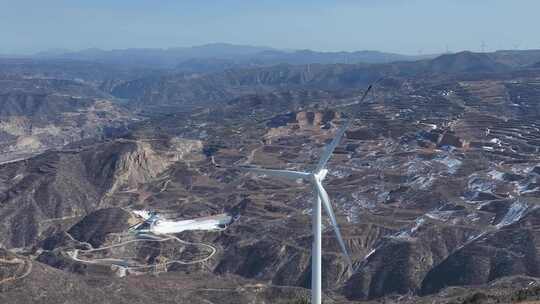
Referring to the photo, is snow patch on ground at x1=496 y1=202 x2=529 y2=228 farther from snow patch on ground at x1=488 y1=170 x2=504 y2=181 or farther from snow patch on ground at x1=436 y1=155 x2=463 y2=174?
snow patch on ground at x1=436 y1=155 x2=463 y2=174

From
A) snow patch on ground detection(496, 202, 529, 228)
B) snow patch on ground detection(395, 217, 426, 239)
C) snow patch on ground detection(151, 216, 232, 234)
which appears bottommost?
snow patch on ground detection(151, 216, 232, 234)

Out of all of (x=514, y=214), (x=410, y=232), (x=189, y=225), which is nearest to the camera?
(x=410, y=232)

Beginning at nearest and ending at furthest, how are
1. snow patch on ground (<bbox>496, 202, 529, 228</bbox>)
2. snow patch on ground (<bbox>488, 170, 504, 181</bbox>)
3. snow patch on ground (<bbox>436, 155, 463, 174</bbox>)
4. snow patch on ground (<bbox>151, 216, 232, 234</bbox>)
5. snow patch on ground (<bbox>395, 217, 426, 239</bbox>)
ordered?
snow patch on ground (<bbox>395, 217, 426, 239</bbox>), snow patch on ground (<bbox>496, 202, 529, 228</bbox>), snow patch on ground (<bbox>151, 216, 232, 234</bbox>), snow patch on ground (<bbox>488, 170, 504, 181</bbox>), snow patch on ground (<bbox>436, 155, 463, 174</bbox>)

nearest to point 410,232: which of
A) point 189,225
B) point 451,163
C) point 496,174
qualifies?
point 496,174

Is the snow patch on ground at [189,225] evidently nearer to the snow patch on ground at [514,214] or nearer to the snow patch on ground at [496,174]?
the snow patch on ground at [514,214]

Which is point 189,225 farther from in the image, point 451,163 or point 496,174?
point 496,174

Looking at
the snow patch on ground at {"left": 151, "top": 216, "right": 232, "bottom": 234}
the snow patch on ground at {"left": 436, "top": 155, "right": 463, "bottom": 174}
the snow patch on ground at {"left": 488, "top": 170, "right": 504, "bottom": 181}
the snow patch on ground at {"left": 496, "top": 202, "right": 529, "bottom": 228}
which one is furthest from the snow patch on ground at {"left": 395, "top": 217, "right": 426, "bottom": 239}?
the snow patch on ground at {"left": 151, "top": 216, "right": 232, "bottom": 234}

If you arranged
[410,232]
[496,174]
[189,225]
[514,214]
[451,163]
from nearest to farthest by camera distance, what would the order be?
[410,232]
[514,214]
[189,225]
[496,174]
[451,163]

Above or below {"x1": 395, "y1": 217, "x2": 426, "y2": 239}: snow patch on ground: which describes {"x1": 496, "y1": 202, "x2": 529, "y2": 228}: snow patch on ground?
above

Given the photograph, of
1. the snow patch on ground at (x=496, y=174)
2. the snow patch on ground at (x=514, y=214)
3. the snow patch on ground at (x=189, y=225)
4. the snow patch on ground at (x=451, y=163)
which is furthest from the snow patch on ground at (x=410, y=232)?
the snow patch on ground at (x=189, y=225)

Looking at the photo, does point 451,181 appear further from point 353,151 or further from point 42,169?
point 42,169

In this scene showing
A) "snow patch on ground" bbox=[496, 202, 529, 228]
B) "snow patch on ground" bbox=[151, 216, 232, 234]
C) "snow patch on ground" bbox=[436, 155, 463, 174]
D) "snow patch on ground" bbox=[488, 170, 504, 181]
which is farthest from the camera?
"snow patch on ground" bbox=[436, 155, 463, 174]
